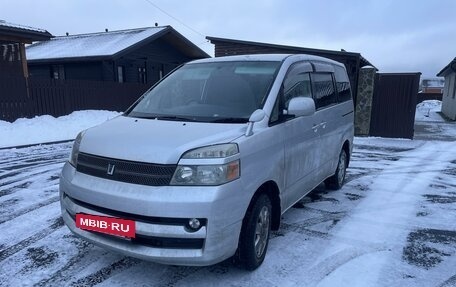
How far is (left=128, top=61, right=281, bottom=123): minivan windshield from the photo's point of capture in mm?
3266

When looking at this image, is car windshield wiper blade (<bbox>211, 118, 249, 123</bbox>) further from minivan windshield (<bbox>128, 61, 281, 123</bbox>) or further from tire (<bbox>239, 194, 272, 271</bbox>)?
tire (<bbox>239, 194, 272, 271</bbox>)

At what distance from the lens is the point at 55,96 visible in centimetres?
1380

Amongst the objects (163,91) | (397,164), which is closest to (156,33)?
(397,164)

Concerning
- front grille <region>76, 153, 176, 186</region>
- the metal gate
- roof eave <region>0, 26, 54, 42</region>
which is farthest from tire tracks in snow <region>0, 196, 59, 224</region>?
roof eave <region>0, 26, 54, 42</region>

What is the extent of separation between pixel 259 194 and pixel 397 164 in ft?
19.6

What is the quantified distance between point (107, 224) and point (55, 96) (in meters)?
12.9

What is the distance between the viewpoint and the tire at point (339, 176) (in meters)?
5.48

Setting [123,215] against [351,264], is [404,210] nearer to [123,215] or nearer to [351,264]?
[351,264]

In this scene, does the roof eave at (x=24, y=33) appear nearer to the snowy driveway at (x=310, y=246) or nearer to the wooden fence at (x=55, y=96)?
the wooden fence at (x=55, y=96)

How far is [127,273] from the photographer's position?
3004mm

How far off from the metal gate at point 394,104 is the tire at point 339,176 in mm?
6909

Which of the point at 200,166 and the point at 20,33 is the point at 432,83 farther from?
the point at 200,166

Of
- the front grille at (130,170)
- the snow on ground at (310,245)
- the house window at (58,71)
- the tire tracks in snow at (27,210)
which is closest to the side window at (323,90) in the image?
the snow on ground at (310,245)

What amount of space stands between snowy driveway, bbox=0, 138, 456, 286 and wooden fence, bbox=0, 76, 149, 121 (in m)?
7.19
